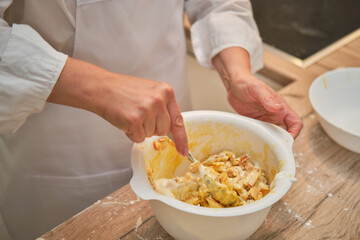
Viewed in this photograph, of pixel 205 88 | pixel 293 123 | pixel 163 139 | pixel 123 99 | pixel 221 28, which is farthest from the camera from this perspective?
pixel 205 88

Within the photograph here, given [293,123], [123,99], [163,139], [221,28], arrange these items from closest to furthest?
[123,99], [163,139], [293,123], [221,28]

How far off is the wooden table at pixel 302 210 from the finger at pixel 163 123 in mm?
215

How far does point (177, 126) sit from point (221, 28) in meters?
0.44

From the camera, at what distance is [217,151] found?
33.6 inches

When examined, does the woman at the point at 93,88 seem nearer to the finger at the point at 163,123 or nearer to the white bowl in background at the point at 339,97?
the finger at the point at 163,123

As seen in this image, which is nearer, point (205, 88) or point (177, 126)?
point (177, 126)

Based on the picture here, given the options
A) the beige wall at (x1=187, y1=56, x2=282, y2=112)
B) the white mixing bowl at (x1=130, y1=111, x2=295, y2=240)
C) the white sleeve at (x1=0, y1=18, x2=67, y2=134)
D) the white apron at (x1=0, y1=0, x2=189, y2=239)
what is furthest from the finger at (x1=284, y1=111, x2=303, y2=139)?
the beige wall at (x1=187, y1=56, x2=282, y2=112)

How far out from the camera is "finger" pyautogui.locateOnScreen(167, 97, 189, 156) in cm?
67

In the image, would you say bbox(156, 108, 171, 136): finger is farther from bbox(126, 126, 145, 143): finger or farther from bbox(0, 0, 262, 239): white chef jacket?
bbox(0, 0, 262, 239): white chef jacket

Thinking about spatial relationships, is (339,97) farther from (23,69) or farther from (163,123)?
(23,69)

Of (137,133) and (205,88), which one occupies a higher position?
(137,133)

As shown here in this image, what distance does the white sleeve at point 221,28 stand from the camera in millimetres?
990

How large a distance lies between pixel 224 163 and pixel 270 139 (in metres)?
0.11

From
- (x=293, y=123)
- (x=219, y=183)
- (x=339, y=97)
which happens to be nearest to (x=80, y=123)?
(x=219, y=183)
